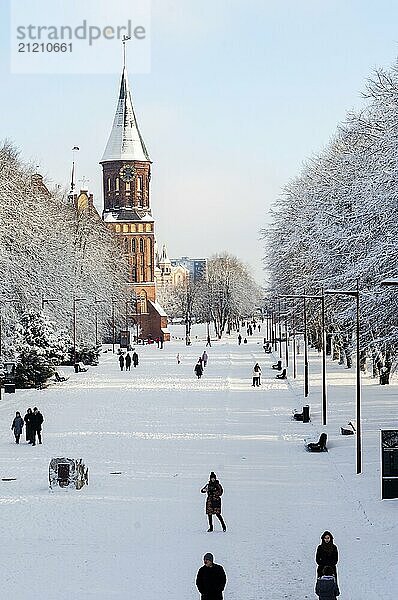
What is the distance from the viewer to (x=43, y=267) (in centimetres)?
5612

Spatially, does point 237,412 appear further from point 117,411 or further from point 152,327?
point 152,327

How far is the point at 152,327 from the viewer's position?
4203 inches

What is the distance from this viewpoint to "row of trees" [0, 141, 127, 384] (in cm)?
4869

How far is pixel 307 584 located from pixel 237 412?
72.9ft

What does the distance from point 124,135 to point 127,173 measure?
425 centimetres

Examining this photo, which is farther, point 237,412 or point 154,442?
point 237,412

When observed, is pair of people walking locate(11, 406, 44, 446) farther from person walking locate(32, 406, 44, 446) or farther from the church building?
the church building

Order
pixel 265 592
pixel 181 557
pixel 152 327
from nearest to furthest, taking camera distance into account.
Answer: pixel 265 592, pixel 181 557, pixel 152 327

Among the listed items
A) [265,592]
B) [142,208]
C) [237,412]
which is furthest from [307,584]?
[142,208]

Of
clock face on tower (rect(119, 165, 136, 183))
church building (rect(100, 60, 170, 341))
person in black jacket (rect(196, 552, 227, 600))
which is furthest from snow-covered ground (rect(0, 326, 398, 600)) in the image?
clock face on tower (rect(119, 165, 136, 183))

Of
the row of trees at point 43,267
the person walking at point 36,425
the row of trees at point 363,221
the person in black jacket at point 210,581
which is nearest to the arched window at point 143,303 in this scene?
the row of trees at point 43,267

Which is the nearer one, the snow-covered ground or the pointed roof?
the snow-covered ground

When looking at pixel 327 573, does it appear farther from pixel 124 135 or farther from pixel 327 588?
pixel 124 135

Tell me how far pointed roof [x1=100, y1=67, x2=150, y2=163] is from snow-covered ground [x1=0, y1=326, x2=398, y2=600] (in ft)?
248
